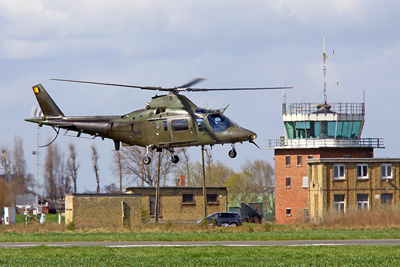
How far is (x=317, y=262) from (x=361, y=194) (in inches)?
1850

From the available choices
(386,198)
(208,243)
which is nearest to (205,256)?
(208,243)

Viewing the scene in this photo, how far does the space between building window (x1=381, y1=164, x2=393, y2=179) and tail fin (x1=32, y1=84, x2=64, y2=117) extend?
4258 cm

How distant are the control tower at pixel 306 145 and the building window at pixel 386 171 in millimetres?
4860

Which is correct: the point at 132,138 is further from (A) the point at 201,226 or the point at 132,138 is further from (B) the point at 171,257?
(A) the point at 201,226

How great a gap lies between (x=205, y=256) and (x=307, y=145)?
49411mm

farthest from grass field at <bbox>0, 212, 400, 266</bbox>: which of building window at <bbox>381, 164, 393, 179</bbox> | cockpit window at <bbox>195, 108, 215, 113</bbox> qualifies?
building window at <bbox>381, 164, 393, 179</bbox>

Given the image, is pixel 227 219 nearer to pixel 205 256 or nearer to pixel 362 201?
pixel 362 201

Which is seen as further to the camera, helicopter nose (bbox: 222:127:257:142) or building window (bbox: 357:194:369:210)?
building window (bbox: 357:194:369:210)

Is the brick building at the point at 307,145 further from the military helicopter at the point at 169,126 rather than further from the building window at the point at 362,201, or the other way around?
the military helicopter at the point at 169,126

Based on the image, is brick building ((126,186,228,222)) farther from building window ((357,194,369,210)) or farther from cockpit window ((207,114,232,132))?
cockpit window ((207,114,232,132))

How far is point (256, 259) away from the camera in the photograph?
32.0m

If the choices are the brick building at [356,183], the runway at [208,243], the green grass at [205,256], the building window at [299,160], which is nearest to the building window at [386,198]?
the brick building at [356,183]

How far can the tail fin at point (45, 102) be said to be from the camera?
1739 inches

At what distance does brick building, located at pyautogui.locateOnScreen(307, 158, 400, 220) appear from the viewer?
250 ft
